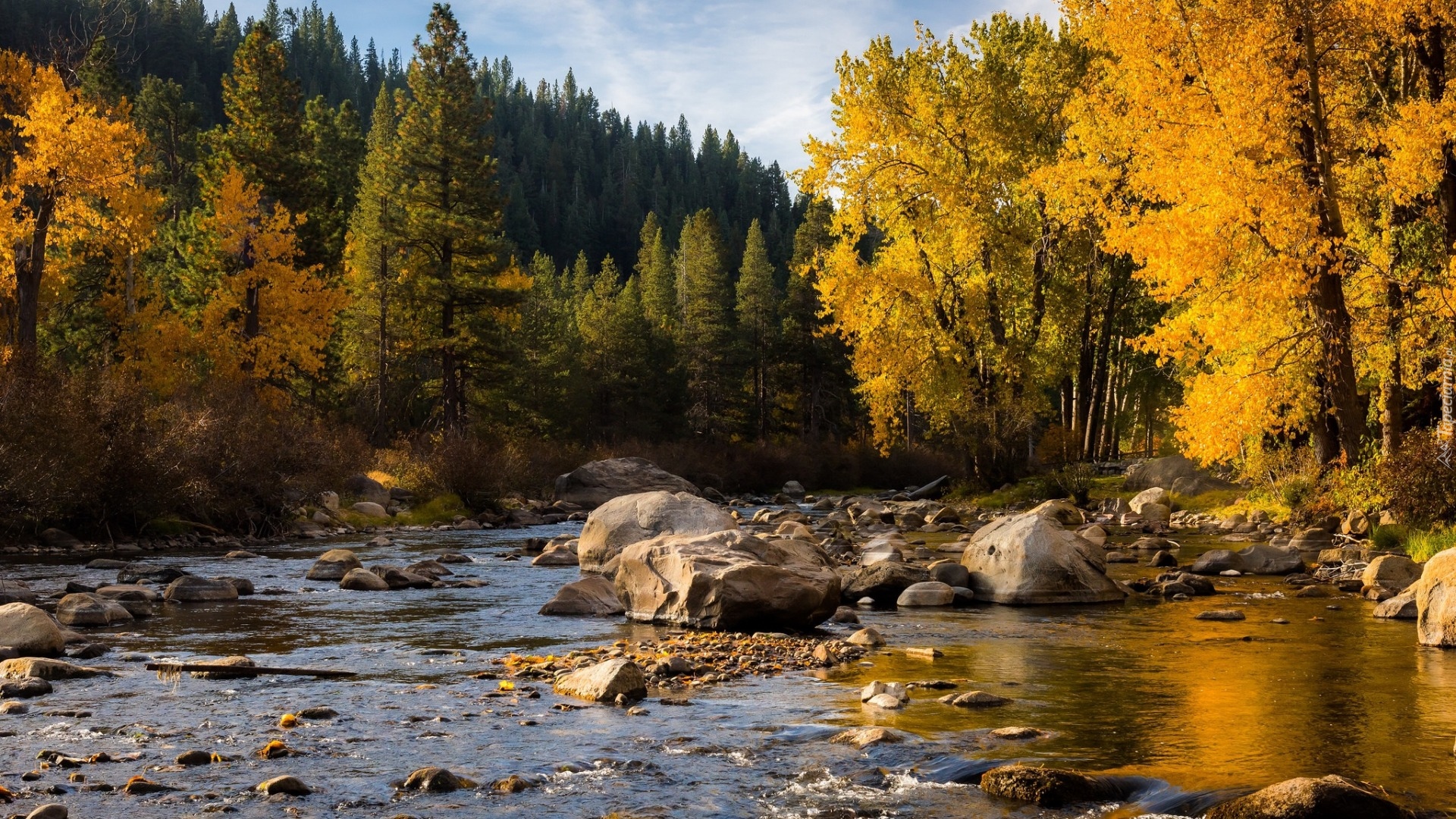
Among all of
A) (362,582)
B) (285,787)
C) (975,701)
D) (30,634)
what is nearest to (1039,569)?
(975,701)

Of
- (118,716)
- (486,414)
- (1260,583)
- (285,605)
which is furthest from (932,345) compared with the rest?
(486,414)

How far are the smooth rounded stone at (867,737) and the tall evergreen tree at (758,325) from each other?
5570cm

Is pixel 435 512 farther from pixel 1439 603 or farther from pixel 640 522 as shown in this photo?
pixel 1439 603

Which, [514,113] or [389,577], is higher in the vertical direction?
[514,113]

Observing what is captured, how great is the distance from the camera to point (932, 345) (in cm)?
2788

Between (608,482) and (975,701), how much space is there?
27.1 m

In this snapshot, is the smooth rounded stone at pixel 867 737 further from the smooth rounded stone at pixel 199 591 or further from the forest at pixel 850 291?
the forest at pixel 850 291

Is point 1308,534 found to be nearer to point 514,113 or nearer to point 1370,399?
point 1370,399

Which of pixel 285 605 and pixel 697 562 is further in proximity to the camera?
pixel 285 605

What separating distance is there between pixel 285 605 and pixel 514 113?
176 meters

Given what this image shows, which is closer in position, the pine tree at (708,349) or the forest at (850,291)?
the forest at (850,291)

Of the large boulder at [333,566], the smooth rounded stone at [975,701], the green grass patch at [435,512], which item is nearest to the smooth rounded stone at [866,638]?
the smooth rounded stone at [975,701]

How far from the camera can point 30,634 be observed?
9391 millimetres

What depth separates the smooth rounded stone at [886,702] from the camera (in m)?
7.79
